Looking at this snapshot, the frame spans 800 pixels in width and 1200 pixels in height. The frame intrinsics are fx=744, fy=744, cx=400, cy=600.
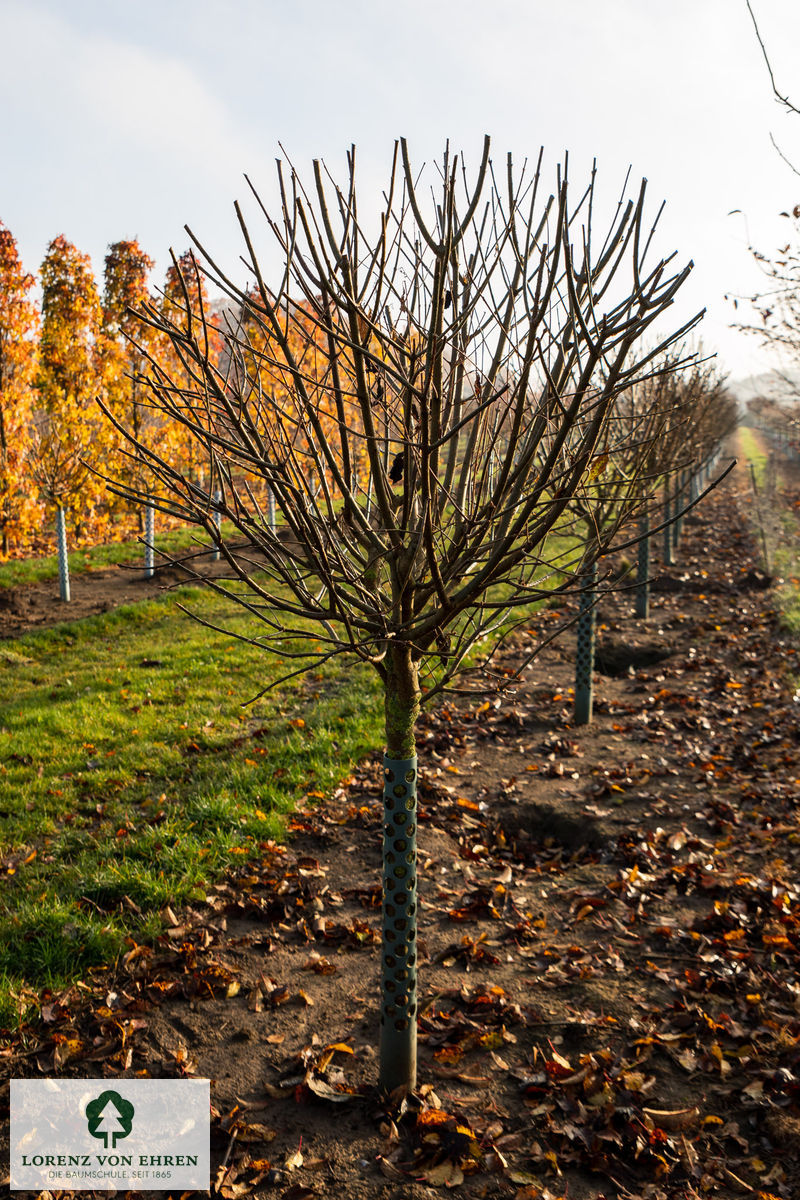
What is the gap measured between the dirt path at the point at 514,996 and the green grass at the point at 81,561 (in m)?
7.55

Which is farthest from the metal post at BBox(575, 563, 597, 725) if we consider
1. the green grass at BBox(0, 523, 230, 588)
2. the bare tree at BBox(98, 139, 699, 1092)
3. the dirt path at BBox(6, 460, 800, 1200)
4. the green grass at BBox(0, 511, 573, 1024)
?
the green grass at BBox(0, 523, 230, 588)

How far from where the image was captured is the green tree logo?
302 centimetres

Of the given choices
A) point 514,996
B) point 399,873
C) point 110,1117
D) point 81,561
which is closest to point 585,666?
point 514,996

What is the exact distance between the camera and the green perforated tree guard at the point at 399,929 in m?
3.01

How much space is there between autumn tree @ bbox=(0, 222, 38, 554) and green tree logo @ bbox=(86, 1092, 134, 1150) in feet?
36.5

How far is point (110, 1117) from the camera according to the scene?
3.08 metres

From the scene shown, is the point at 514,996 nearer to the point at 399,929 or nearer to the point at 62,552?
the point at 399,929

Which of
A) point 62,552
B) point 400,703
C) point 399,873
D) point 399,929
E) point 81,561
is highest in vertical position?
point 62,552

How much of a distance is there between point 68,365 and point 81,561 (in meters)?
3.90

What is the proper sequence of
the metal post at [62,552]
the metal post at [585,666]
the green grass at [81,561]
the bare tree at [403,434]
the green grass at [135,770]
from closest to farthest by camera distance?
the bare tree at [403,434] < the green grass at [135,770] < the metal post at [585,666] < the metal post at [62,552] < the green grass at [81,561]

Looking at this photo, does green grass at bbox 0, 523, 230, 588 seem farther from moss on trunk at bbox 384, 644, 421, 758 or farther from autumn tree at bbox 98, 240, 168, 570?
moss on trunk at bbox 384, 644, 421, 758

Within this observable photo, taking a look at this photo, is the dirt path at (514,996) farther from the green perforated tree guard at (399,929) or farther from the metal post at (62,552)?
the metal post at (62,552)

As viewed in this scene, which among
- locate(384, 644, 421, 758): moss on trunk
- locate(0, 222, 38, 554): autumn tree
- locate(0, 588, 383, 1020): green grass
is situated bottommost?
locate(0, 588, 383, 1020): green grass

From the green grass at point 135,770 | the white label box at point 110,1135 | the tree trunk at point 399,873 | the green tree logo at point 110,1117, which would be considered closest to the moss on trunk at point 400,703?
the tree trunk at point 399,873
